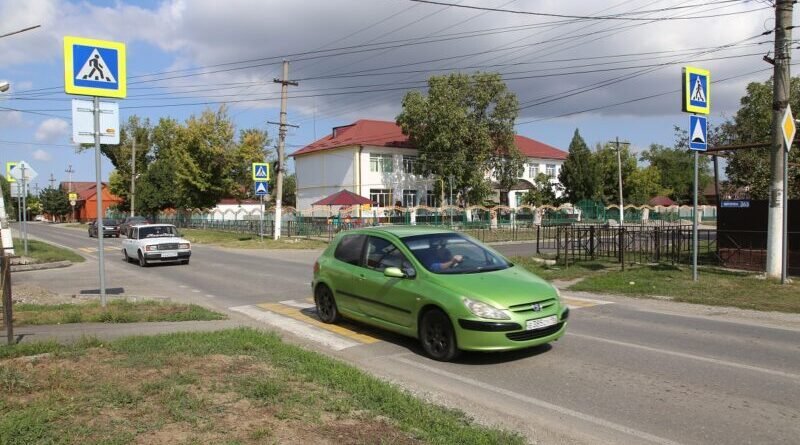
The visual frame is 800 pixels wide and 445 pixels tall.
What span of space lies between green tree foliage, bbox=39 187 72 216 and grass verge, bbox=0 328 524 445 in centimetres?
12122

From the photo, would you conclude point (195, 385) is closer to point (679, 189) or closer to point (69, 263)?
point (69, 263)

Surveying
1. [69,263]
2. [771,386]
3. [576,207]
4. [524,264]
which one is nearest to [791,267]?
[524,264]

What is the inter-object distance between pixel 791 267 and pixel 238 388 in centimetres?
1405

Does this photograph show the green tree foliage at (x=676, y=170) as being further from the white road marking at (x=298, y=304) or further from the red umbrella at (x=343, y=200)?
the white road marking at (x=298, y=304)

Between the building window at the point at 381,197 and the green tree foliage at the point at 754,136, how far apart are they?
1218 inches

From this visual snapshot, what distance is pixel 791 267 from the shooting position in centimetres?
1422

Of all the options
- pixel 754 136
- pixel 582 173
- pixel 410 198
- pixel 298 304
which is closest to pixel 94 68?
pixel 298 304

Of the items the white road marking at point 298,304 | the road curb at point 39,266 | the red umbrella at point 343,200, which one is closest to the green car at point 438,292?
the white road marking at point 298,304

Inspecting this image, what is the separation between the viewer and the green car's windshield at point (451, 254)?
7492 mm

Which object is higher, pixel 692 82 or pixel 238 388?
pixel 692 82

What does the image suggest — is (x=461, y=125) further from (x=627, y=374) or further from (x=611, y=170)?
(x=627, y=374)

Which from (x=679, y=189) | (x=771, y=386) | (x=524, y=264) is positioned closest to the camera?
(x=771, y=386)

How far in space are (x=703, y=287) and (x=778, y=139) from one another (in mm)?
3682

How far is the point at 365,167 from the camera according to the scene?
5725 centimetres
